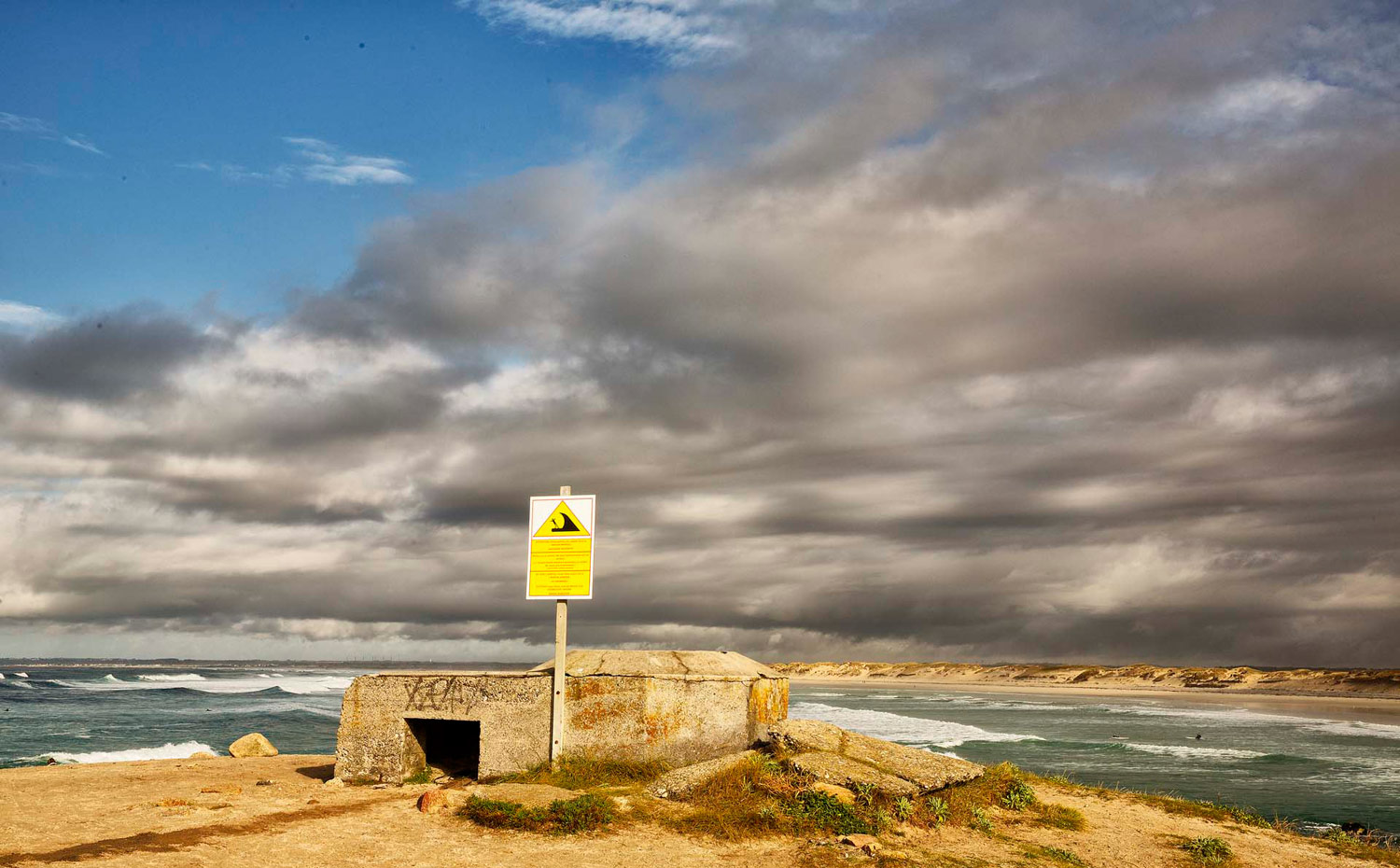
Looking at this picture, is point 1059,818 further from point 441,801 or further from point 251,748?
point 251,748

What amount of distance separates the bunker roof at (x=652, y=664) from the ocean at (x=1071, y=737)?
10360 millimetres

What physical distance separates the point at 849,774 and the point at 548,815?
3.09 meters

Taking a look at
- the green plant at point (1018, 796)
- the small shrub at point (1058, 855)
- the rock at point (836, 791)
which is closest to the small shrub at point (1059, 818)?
the green plant at point (1018, 796)

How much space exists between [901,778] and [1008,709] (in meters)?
47.5

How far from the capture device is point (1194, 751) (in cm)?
2920

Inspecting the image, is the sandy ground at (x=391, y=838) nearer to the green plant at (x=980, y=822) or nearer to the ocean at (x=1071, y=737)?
the green plant at (x=980, y=822)

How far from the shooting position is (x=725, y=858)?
7934 mm

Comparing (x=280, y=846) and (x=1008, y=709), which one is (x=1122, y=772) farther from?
(x=1008, y=709)

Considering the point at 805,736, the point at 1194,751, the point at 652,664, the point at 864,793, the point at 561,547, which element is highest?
the point at 561,547

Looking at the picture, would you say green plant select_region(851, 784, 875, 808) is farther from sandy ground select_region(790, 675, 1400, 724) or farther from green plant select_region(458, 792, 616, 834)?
sandy ground select_region(790, 675, 1400, 724)

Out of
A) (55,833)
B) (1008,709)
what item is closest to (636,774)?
(55,833)

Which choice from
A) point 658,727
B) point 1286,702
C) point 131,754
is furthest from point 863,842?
point 1286,702

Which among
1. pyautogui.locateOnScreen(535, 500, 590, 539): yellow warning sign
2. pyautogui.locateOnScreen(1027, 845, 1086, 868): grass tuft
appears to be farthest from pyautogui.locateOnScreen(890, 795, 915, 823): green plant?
pyautogui.locateOnScreen(535, 500, 590, 539): yellow warning sign

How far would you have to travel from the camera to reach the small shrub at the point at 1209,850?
29.7ft
